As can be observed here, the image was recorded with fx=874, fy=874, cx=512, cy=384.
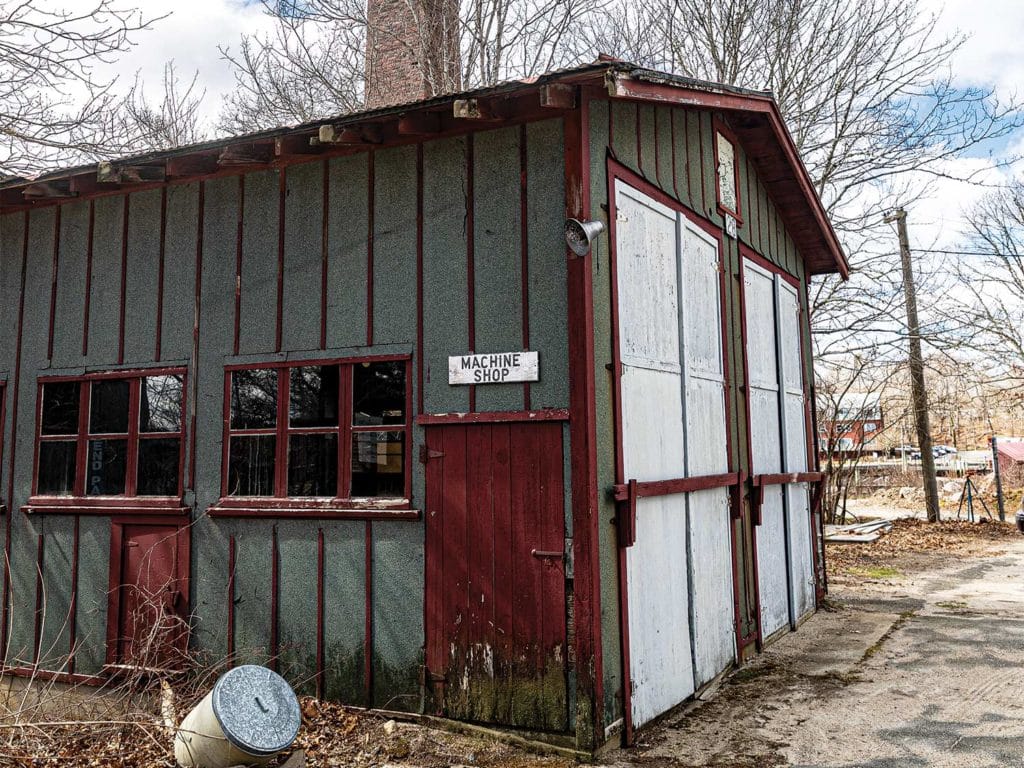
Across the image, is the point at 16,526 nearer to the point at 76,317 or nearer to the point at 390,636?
the point at 76,317

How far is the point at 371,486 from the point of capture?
6586 mm

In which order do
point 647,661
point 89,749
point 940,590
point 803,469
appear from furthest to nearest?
1. point 940,590
2. point 803,469
3. point 647,661
4. point 89,749

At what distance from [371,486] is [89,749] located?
8.11 feet

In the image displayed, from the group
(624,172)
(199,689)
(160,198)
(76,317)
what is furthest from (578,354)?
(76,317)

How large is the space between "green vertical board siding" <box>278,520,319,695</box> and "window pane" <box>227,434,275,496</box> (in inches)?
16.7

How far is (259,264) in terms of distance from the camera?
23.7ft

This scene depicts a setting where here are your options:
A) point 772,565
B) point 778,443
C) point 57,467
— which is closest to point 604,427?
point 772,565

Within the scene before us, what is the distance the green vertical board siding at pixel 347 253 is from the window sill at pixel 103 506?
6.60ft

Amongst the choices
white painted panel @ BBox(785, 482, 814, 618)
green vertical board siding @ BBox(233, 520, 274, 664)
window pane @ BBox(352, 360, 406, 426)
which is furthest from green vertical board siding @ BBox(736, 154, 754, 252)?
green vertical board siding @ BBox(233, 520, 274, 664)

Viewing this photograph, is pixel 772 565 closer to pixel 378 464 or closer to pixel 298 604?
pixel 378 464

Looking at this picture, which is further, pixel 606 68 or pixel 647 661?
pixel 647 661

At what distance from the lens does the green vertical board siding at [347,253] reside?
6.78 m

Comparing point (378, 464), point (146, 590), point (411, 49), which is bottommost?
point (146, 590)

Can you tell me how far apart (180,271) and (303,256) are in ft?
4.25
